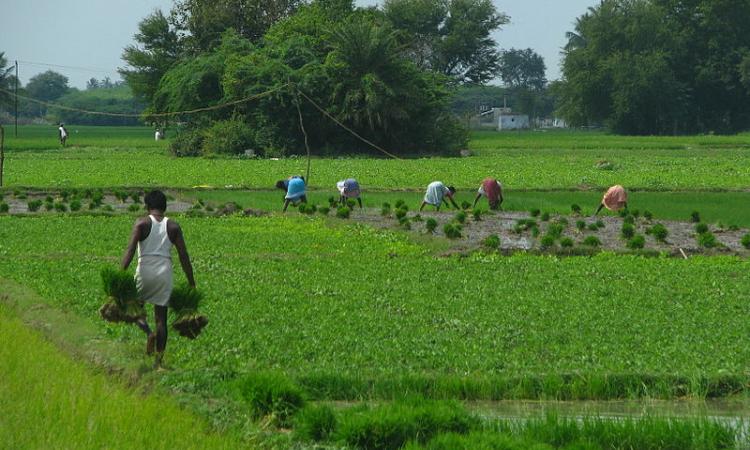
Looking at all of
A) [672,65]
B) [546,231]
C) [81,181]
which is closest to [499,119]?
[672,65]

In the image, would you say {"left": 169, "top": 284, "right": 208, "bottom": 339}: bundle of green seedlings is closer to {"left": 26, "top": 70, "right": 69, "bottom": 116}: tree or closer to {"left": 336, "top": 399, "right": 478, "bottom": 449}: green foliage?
{"left": 336, "top": 399, "right": 478, "bottom": 449}: green foliage

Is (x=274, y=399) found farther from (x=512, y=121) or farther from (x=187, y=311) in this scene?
(x=512, y=121)

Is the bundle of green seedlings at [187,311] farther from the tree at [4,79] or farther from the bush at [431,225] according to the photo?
the tree at [4,79]

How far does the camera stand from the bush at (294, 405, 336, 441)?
25.4 ft

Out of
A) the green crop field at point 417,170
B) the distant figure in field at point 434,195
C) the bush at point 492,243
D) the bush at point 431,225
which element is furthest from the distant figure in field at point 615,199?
the green crop field at point 417,170

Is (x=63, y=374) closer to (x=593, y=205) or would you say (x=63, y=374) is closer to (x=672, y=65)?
(x=593, y=205)

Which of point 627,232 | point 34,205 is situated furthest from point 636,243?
point 34,205

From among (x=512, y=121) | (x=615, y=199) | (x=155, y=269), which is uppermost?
(x=155, y=269)

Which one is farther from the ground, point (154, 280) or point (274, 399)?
point (154, 280)

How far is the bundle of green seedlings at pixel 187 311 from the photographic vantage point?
9.34 metres

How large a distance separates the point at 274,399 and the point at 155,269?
1.88 metres

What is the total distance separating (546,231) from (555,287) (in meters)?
6.82

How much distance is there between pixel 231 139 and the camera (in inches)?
1930

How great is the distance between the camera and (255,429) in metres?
7.78
